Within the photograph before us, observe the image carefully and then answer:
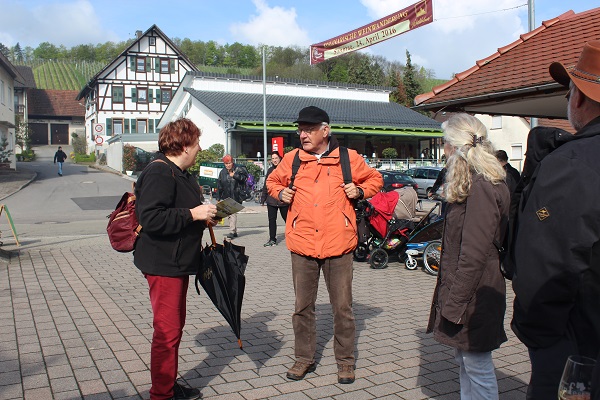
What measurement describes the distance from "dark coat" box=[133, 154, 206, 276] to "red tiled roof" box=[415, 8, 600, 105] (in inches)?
240

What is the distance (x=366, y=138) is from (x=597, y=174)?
146ft

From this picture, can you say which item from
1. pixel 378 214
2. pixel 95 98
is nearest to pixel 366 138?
pixel 95 98

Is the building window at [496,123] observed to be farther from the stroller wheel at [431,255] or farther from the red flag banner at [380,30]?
the stroller wheel at [431,255]

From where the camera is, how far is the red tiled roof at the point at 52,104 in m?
80.8

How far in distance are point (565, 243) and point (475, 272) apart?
1.35 m

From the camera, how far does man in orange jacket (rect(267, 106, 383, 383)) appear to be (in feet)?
14.6

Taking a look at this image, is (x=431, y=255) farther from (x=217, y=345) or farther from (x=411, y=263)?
(x=217, y=345)

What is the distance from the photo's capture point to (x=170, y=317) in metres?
3.89

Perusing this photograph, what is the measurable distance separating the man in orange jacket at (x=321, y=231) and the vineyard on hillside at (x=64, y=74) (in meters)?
98.8

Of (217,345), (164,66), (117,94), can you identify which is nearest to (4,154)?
(117,94)

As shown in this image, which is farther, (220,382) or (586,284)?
(220,382)

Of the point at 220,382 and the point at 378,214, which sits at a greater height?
the point at 378,214

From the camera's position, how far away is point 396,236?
9.81m

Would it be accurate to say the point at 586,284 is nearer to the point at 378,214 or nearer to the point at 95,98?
the point at 378,214
